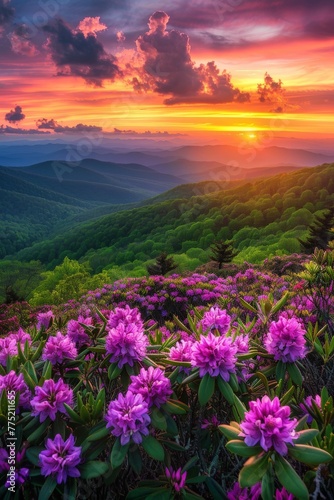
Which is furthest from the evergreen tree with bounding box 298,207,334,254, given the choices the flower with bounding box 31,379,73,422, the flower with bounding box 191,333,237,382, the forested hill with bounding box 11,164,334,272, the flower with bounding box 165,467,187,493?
the flower with bounding box 31,379,73,422

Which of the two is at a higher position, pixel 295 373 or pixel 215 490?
pixel 295 373

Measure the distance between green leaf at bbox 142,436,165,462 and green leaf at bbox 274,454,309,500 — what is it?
0.63 m

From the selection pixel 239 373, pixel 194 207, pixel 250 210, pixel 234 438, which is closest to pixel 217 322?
pixel 239 373

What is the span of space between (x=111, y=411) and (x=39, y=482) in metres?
0.68

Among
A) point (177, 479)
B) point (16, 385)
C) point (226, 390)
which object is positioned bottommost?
point (177, 479)

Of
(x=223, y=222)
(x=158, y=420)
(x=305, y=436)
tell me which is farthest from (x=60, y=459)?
(x=223, y=222)

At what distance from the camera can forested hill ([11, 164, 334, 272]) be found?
172 feet

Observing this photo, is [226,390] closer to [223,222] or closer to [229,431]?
[229,431]

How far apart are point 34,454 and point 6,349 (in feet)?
3.78

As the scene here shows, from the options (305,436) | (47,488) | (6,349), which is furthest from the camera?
(6,349)

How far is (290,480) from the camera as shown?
190 cm

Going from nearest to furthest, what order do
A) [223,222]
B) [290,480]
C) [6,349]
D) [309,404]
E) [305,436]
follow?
[290,480] < [305,436] < [309,404] < [6,349] < [223,222]

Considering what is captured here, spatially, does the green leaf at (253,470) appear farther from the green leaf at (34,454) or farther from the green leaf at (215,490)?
the green leaf at (34,454)

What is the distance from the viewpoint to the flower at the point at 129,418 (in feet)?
7.29
